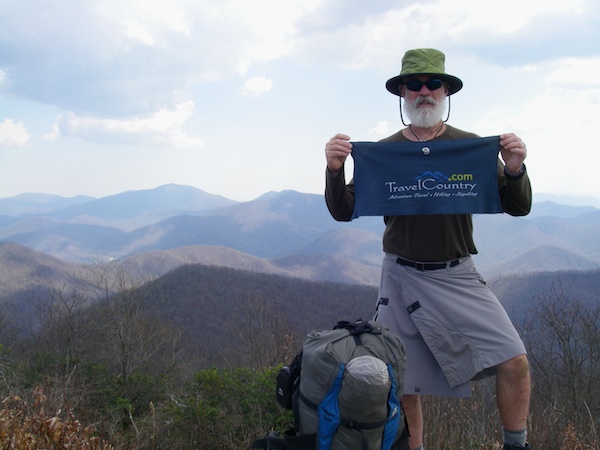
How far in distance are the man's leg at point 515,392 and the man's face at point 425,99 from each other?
1583mm

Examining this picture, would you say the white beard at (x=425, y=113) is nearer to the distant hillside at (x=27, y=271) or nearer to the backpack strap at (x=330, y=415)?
the backpack strap at (x=330, y=415)

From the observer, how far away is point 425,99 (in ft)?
11.2

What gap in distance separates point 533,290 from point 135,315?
70.0 meters

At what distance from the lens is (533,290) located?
273 feet

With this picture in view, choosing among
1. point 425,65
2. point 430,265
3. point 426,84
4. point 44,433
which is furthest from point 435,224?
point 44,433

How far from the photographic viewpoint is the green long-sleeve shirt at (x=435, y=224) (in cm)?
331

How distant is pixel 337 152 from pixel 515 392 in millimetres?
1785

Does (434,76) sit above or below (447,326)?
above

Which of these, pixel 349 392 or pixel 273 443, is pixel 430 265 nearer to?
pixel 349 392

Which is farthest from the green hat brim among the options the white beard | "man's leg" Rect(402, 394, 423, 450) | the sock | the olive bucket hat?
the sock

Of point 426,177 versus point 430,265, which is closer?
point 430,265

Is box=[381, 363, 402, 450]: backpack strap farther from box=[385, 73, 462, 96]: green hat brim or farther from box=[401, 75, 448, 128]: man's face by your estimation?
box=[385, 73, 462, 96]: green hat brim

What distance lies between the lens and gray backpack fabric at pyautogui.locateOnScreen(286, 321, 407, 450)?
2.56 m

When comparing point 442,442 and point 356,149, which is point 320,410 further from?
point 442,442
